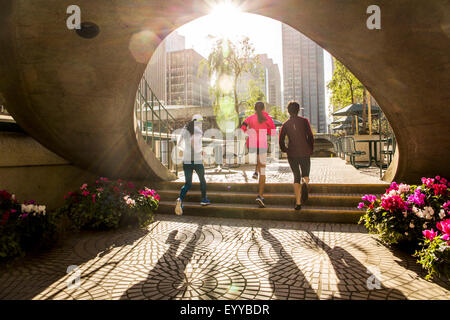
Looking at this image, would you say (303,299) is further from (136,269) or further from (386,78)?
(386,78)

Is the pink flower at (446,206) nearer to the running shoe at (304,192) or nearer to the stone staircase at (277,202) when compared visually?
the stone staircase at (277,202)

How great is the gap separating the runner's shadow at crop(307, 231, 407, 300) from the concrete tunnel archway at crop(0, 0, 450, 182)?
305 centimetres

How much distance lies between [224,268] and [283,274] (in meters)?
0.67

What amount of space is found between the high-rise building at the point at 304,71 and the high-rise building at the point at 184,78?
153ft

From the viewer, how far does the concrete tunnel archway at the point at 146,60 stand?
4184 mm

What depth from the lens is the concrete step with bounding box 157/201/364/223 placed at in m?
5.02

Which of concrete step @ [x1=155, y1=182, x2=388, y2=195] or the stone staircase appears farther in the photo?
concrete step @ [x1=155, y1=182, x2=388, y2=195]

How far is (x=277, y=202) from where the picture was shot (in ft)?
19.1

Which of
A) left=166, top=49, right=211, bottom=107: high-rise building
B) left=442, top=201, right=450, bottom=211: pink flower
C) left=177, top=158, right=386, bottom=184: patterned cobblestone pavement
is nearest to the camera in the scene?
left=442, top=201, right=450, bottom=211: pink flower

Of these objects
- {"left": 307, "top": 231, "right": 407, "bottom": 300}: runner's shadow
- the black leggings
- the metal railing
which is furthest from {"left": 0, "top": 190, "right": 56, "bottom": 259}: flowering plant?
the black leggings

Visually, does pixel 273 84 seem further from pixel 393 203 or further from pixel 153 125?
pixel 393 203

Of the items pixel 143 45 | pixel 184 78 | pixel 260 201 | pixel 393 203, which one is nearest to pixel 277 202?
pixel 260 201

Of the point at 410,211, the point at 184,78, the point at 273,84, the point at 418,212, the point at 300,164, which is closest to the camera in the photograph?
the point at 418,212

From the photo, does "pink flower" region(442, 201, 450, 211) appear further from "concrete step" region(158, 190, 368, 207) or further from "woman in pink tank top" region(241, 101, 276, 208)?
"woman in pink tank top" region(241, 101, 276, 208)
